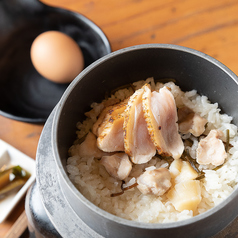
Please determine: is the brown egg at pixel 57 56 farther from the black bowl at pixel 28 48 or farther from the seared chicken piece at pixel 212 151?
the seared chicken piece at pixel 212 151

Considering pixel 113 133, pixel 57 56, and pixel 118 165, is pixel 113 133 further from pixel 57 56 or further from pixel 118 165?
pixel 57 56

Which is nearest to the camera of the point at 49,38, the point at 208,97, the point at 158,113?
the point at 158,113

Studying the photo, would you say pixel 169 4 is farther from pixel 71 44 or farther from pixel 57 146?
pixel 57 146

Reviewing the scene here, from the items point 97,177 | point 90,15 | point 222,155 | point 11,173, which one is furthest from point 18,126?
point 222,155

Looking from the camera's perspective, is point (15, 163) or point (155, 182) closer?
point (155, 182)

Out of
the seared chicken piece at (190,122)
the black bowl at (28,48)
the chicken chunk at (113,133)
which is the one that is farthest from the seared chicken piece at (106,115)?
the black bowl at (28,48)

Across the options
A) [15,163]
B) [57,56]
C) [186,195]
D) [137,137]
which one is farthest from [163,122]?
[15,163]
